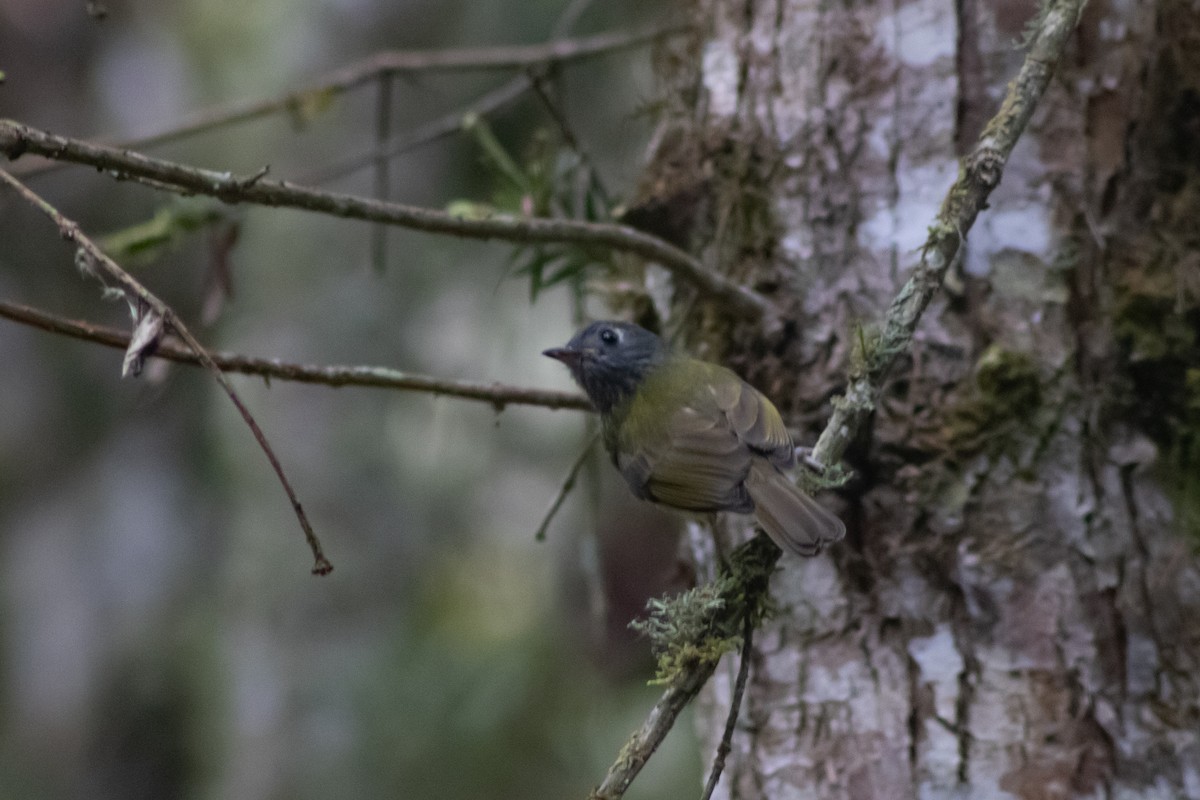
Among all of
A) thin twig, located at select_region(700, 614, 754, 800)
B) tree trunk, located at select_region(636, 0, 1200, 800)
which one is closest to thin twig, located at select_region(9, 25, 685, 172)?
tree trunk, located at select_region(636, 0, 1200, 800)

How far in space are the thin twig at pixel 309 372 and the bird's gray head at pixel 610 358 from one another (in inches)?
13.1

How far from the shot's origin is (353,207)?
1.79m

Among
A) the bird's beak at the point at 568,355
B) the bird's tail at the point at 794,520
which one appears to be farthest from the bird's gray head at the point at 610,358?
the bird's tail at the point at 794,520

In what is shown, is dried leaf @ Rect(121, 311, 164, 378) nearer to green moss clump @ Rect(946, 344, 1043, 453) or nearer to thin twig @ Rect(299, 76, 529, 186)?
green moss clump @ Rect(946, 344, 1043, 453)

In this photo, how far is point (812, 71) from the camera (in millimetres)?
2455

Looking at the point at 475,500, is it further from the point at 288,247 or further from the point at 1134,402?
the point at 1134,402

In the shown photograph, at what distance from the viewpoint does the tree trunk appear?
206 cm

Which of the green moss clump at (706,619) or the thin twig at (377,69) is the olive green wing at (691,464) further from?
the thin twig at (377,69)

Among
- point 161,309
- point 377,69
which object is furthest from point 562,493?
point 377,69

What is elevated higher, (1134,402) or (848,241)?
(848,241)

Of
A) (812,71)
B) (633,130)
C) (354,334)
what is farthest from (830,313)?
(354,334)

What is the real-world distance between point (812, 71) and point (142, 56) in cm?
517

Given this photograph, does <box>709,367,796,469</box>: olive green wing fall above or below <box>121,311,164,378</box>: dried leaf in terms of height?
below

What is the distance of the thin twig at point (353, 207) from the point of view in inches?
59.0
